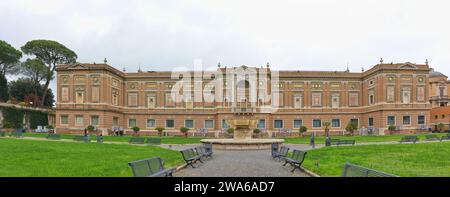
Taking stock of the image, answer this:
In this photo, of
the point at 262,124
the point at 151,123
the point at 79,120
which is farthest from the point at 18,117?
the point at 262,124

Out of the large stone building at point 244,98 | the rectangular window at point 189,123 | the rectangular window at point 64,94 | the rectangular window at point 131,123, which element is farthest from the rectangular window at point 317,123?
the rectangular window at point 64,94

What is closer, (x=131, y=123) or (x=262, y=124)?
(x=262, y=124)

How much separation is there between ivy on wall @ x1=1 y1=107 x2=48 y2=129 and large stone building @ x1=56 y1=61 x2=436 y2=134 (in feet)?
27.4

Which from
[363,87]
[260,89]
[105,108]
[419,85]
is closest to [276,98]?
[260,89]

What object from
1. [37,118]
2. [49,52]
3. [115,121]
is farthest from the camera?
[49,52]

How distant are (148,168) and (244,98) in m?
40.6

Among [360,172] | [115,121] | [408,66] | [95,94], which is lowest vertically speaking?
[115,121]

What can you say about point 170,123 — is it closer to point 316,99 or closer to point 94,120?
point 94,120

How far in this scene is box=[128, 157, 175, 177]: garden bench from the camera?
819cm

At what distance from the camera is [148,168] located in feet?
30.5

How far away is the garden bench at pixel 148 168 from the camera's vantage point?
8189 millimetres

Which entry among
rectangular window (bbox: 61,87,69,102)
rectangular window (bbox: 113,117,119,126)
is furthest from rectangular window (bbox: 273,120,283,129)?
rectangular window (bbox: 61,87,69,102)
